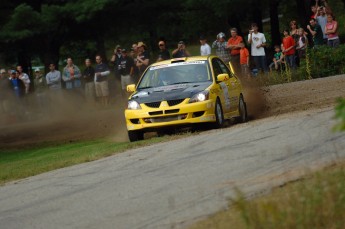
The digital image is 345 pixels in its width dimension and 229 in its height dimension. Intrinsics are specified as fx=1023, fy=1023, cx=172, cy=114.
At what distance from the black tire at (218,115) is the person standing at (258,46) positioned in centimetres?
1056

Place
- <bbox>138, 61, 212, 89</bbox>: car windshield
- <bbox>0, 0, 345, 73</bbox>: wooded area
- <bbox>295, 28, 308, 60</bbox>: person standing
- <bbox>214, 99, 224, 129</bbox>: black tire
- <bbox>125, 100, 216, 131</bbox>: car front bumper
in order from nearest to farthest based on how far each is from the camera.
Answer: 1. <bbox>125, 100, 216, 131</bbox>: car front bumper
2. <bbox>214, 99, 224, 129</bbox>: black tire
3. <bbox>138, 61, 212, 89</bbox>: car windshield
4. <bbox>295, 28, 308, 60</bbox>: person standing
5. <bbox>0, 0, 345, 73</bbox>: wooded area

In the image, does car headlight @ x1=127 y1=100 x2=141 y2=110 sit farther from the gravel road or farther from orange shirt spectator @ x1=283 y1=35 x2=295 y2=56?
orange shirt spectator @ x1=283 y1=35 x2=295 y2=56

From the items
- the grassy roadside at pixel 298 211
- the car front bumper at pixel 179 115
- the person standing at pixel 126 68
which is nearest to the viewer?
the grassy roadside at pixel 298 211

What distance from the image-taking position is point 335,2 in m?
61.8

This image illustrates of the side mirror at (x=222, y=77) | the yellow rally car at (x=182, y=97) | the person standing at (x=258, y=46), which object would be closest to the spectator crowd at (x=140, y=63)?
the person standing at (x=258, y=46)

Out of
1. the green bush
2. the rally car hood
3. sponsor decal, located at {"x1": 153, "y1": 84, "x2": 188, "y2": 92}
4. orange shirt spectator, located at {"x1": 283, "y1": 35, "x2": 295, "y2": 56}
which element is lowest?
the green bush

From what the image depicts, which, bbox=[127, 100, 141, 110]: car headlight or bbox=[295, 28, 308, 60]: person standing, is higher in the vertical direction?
bbox=[127, 100, 141, 110]: car headlight

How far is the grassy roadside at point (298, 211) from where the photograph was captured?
24.5ft

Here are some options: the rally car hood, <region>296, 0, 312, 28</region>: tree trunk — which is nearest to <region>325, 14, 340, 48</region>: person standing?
<region>296, 0, 312, 28</region>: tree trunk

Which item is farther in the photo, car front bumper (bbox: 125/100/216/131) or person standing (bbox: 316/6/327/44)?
person standing (bbox: 316/6/327/44)

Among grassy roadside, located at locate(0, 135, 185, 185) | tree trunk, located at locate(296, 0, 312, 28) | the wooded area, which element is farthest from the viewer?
tree trunk, located at locate(296, 0, 312, 28)

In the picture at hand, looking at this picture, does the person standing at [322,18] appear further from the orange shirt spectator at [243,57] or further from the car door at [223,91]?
the car door at [223,91]

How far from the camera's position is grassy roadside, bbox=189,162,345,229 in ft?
24.5

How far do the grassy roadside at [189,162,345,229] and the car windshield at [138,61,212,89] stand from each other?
37.1ft
